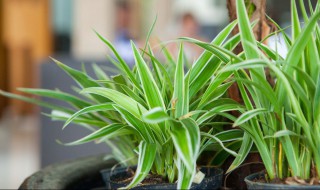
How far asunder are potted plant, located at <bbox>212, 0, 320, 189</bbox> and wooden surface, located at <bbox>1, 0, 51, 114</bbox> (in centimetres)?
740

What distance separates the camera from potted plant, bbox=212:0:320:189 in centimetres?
68

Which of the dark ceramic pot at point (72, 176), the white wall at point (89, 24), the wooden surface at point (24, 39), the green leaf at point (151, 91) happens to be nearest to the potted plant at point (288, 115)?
the green leaf at point (151, 91)

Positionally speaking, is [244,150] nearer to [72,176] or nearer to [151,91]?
[151,91]

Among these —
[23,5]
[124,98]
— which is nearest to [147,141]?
[124,98]

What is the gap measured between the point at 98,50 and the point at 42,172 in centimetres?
656

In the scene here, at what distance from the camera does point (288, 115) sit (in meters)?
0.69

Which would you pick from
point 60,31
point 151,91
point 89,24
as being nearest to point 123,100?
point 151,91

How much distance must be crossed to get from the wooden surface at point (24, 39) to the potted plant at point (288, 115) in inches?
291

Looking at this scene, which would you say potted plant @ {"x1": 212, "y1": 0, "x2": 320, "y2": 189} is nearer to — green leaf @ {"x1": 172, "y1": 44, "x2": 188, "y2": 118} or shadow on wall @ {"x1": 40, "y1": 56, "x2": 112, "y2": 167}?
green leaf @ {"x1": 172, "y1": 44, "x2": 188, "y2": 118}

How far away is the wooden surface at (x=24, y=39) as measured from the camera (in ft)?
26.1

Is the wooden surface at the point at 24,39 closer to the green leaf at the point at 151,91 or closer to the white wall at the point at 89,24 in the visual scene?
the white wall at the point at 89,24

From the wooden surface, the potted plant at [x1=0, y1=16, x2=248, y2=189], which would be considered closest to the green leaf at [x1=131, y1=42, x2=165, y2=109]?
the potted plant at [x1=0, y1=16, x2=248, y2=189]

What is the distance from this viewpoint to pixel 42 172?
3.27 feet

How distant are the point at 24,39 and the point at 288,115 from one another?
7757 millimetres
